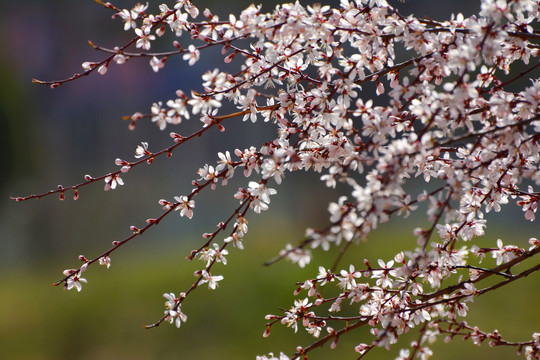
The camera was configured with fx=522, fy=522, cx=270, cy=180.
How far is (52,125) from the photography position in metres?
5.40

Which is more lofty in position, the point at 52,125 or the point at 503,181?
the point at 52,125

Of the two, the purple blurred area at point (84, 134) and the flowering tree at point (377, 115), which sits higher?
the purple blurred area at point (84, 134)

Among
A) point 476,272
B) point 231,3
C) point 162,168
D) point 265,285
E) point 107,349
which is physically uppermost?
point 231,3

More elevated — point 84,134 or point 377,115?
point 84,134

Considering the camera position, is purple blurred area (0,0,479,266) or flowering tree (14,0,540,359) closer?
flowering tree (14,0,540,359)

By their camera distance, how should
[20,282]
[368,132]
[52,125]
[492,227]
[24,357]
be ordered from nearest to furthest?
[368,132], [24,357], [20,282], [492,227], [52,125]

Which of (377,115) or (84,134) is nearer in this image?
(377,115)

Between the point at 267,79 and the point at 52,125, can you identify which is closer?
the point at 267,79

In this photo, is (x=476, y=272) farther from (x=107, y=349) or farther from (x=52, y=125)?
(x=52, y=125)

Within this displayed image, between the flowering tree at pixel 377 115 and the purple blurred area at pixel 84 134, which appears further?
the purple blurred area at pixel 84 134

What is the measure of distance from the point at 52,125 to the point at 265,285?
3284mm

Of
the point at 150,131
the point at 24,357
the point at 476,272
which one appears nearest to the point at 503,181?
the point at 476,272

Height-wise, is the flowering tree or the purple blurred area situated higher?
the purple blurred area

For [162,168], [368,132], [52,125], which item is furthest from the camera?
[162,168]
